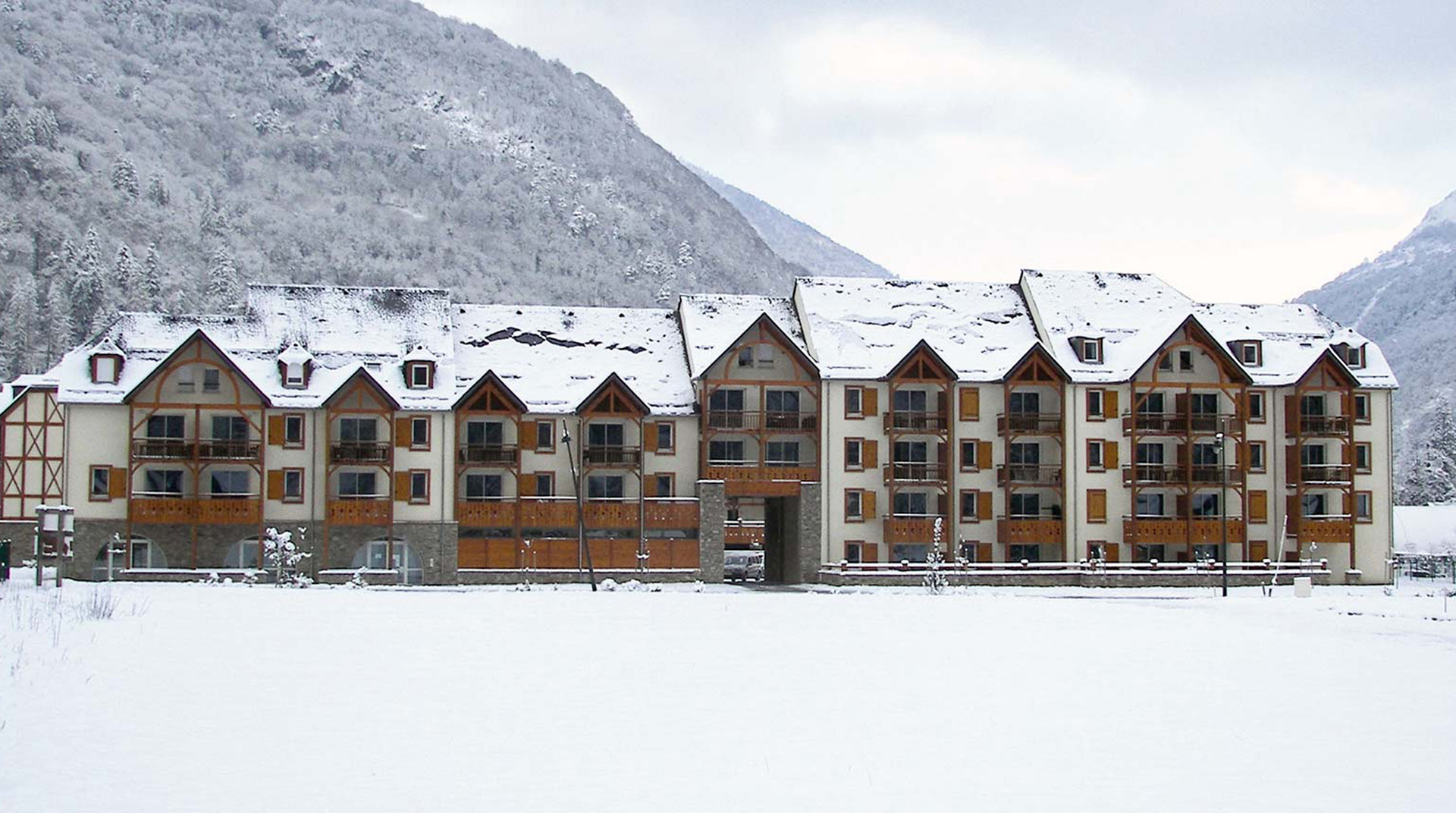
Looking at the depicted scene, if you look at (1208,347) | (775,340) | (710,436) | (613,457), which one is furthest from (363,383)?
(1208,347)

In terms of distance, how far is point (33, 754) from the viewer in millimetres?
16281

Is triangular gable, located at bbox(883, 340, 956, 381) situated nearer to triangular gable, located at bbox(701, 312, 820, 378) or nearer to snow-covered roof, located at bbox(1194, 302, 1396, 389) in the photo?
triangular gable, located at bbox(701, 312, 820, 378)

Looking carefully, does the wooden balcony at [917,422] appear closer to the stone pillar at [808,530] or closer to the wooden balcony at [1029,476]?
the wooden balcony at [1029,476]

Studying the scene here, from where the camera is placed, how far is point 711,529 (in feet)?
206

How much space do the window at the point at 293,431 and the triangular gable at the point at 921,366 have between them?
24213 millimetres

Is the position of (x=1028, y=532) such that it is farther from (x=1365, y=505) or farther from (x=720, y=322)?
(x=720, y=322)

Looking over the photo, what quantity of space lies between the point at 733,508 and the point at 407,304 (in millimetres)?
19552

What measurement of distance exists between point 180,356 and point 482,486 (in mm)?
12941

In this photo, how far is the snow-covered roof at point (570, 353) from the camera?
2554 inches

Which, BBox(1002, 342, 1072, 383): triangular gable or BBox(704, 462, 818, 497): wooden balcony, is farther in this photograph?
BBox(1002, 342, 1072, 383): triangular gable

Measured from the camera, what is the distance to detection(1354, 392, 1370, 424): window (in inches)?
2758

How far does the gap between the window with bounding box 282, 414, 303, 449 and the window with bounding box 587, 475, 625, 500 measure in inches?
469

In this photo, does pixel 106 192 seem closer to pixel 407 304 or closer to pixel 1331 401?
pixel 407 304

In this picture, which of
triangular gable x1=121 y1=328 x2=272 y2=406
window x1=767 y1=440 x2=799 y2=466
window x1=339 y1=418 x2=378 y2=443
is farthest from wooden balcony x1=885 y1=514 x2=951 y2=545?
triangular gable x1=121 y1=328 x2=272 y2=406
